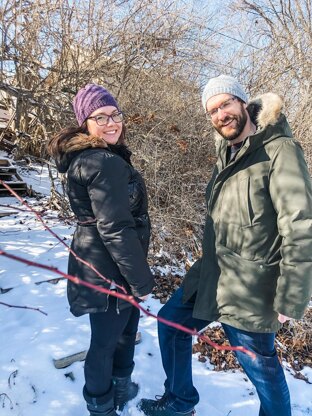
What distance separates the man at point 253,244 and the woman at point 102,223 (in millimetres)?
356

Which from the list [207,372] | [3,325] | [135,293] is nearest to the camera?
[135,293]

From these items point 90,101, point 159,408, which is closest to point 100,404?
A: point 159,408

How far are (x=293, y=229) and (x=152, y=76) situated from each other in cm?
479

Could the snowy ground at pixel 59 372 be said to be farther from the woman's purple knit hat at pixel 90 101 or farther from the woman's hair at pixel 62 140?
the woman's purple knit hat at pixel 90 101

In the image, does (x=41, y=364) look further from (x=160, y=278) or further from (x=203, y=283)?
(x=160, y=278)

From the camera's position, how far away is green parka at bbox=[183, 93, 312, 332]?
146 cm

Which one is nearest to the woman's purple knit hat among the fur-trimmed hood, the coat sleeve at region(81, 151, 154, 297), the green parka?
the fur-trimmed hood

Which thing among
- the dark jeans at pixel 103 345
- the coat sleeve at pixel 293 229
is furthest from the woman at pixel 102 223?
the coat sleeve at pixel 293 229

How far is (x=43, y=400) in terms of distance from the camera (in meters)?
2.13

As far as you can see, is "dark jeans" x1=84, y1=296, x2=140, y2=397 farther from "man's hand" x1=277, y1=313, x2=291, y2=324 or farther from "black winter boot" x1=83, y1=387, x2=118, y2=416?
"man's hand" x1=277, y1=313, x2=291, y2=324

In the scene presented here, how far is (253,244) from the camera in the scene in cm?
159

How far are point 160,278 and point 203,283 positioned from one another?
2.52 metres

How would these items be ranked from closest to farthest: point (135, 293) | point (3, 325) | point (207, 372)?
1. point (135, 293)
2. point (207, 372)
3. point (3, 325)


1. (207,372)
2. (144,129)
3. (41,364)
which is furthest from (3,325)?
(144,129)
